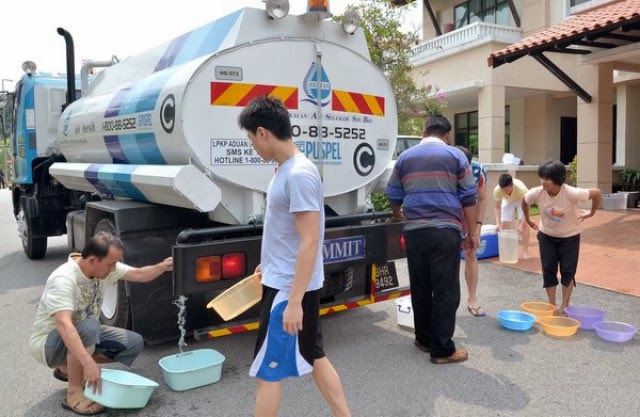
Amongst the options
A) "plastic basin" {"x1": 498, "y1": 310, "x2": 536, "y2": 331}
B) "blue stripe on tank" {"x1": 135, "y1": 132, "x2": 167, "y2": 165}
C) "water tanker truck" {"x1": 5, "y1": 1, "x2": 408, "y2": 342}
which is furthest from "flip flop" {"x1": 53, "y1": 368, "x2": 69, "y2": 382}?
"plastic basin" {"x1": 498, "y1": 310, "x2": 536, "y2": 331}

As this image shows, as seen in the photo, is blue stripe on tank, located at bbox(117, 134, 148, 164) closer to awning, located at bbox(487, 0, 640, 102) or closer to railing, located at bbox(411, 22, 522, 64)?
awning, located at bbox(487, 0, 640, 102)

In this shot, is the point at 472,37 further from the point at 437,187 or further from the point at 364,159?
the point at 437,187

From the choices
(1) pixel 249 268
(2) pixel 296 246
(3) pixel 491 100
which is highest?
(3) pixel 491 100

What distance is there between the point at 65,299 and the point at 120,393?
616 mm

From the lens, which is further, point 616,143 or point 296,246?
point 616,143

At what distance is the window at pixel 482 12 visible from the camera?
16312 millimetres

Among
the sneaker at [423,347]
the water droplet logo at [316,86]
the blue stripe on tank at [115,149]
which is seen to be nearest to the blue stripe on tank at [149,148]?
the blue stripe on tank at [115,149]

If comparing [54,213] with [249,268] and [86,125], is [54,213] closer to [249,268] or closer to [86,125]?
[86,125]

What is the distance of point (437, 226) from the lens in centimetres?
401

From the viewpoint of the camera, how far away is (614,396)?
3480 mm

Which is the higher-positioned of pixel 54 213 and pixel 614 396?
pixel 54 213

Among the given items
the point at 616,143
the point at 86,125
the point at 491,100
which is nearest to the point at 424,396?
the point at 86,125

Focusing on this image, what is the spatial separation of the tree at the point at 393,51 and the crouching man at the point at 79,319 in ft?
26.0

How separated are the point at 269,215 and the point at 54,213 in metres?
6.21
